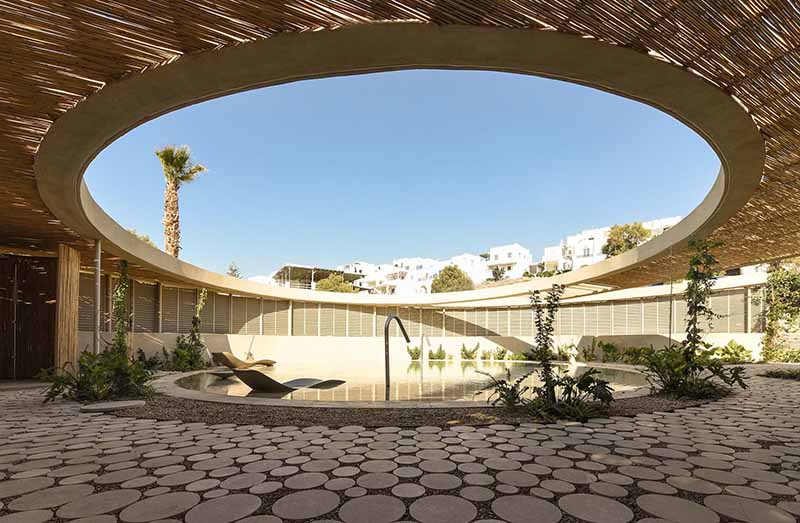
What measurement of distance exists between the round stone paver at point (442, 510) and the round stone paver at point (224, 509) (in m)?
0.93

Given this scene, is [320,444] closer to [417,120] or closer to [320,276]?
[417,120]

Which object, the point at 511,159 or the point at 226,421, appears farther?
the point at 511,159

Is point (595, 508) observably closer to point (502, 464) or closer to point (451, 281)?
point (502, 464)

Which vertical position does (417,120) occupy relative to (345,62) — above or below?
above

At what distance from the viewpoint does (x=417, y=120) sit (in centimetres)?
3638

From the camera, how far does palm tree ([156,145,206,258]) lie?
16.5 m

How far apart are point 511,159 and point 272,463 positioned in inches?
1697

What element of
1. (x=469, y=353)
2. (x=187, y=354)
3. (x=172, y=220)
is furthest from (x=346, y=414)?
(x=469, y=353)

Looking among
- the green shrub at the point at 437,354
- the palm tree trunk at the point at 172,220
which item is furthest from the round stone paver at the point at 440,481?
the green shrub at the point at 437,354

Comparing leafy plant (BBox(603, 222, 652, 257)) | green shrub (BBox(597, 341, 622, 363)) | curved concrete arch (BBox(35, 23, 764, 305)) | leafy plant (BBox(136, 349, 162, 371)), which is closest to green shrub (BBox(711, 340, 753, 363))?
green shrub (BBox(597, 341, 622, 363))

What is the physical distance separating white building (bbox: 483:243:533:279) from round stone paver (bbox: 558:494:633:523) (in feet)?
196

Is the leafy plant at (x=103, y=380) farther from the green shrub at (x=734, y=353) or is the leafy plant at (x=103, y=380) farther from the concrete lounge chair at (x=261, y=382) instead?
the green shrub at (x=734, y=353)

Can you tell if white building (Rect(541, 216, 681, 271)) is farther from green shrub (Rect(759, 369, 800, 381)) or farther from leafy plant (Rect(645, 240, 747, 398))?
leafy plant (Rect(645, 240, 747, 398))

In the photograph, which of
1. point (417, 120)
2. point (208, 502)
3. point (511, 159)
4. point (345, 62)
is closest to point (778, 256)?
point (345, 62)
